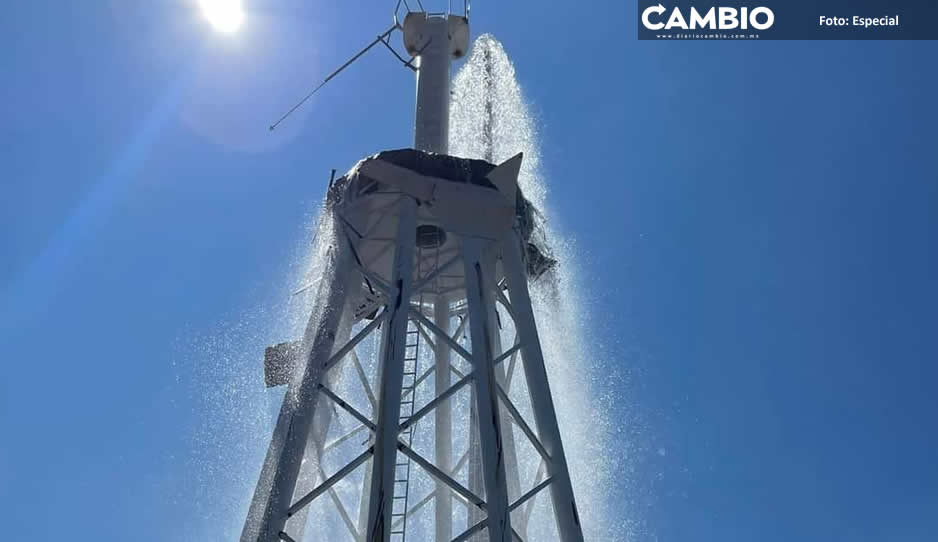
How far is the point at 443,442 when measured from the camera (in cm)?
1989

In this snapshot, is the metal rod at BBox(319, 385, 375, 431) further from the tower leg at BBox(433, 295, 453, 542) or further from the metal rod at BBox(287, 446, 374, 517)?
the tower leg at BBox(433, 295, 453, 542)

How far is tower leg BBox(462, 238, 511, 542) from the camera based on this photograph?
14.2 metres

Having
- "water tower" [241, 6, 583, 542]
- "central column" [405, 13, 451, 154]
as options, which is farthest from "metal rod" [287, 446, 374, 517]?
"central column" [405, 13, 451, 154]

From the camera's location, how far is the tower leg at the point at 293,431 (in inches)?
581

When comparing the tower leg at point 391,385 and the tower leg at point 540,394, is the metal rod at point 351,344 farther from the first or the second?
the tower leg at point 540,394

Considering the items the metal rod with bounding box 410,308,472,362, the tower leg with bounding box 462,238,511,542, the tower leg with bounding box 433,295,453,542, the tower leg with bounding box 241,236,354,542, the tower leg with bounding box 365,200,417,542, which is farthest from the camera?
the tower leg with bounding box 433,295,453,542

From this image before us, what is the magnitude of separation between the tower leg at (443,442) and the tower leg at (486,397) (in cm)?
255

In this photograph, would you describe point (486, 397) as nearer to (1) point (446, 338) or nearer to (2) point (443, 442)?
(1) point (446, 338)

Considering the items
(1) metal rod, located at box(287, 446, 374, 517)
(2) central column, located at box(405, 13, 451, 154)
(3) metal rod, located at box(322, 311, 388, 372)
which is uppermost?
(2) central column, located at box(405, 13, 451, 154)

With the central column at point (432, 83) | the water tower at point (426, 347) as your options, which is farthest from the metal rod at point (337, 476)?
the central column at point (432, 83)

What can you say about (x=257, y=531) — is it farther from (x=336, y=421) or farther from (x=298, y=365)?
(x=336, y=421)

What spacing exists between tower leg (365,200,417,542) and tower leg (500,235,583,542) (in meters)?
2.11

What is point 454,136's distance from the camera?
974 inches

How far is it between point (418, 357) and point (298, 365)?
3521 mm
